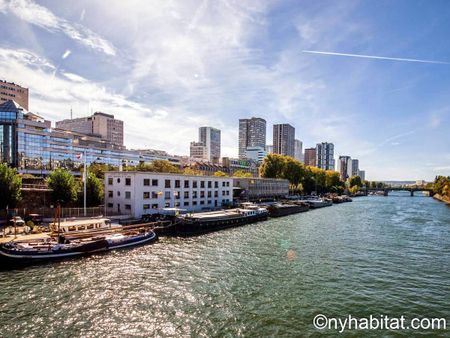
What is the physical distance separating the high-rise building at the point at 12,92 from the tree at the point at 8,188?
509 ft

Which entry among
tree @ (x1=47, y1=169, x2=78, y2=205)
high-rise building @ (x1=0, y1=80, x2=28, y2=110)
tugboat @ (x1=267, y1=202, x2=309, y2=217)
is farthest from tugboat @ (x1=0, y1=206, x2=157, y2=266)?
high-rise building @ (x1=0, y1=80, x2=28, y2=110)

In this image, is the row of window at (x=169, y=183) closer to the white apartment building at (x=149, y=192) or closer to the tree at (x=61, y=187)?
the white apartment building at (x=149, y=192)

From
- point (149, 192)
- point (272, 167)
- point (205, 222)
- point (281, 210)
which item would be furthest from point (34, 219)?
point (272, 167)

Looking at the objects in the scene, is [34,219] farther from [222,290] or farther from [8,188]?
[222,290]

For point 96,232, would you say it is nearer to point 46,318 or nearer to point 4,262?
point 4,262

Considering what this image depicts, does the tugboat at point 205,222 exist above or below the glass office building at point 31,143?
below

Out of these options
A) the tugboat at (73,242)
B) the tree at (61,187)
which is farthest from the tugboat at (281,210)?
the tree at (61,187)

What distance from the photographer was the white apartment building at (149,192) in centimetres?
6500

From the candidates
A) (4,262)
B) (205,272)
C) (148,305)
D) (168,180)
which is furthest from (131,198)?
(148,305)

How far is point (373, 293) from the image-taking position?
29125 millimetres

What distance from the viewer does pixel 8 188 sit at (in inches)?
2121

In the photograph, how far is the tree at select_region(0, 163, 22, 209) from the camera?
5341 cm

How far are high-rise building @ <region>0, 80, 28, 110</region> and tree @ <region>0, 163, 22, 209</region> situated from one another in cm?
15514

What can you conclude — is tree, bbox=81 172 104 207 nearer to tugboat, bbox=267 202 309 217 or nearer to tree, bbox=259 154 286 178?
tugboat, bbox=267 202 309 217
